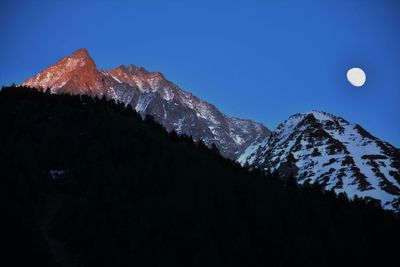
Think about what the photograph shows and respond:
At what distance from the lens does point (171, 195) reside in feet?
447

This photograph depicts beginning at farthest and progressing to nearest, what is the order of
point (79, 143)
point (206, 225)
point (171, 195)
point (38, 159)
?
point (79, 143), point (38, 159), point (171, 195), point (206, 225)

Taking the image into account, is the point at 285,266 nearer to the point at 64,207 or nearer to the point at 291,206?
the point at 291,206

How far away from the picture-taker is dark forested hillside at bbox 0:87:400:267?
108m

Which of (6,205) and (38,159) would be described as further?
(38,159)

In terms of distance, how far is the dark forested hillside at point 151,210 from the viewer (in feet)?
354

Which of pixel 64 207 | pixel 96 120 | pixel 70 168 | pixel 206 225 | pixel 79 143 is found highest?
pixel 96 120

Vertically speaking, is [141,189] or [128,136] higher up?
[128,136]

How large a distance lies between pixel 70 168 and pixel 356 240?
265 feet

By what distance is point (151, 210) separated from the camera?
123m

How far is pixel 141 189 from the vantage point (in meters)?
140

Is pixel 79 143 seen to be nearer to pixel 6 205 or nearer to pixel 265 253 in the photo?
pixel 6 205

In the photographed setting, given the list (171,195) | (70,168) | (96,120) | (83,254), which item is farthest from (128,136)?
(83,254)

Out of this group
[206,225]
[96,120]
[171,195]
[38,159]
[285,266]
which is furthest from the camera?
[96,120]

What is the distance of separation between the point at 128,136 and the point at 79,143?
53.7 feet
